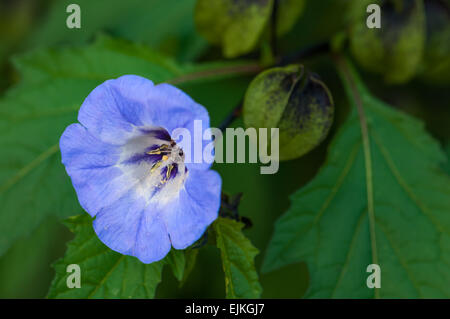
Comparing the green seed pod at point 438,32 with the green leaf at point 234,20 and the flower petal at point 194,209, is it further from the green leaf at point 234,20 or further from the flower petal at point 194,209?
the flower petal at point 194,209

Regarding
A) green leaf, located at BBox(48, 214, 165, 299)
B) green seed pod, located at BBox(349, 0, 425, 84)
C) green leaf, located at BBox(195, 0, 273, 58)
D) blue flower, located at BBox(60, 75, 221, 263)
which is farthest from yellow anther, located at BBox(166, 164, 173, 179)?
green seed pod, located at BBox(349, 0, 425, 84)

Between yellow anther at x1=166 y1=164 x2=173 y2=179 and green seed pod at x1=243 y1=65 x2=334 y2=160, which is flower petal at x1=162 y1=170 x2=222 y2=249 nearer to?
yellow anther at x1=166 y1=164 x2=173 y2=179

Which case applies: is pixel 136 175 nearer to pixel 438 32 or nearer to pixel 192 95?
pixel 192 95

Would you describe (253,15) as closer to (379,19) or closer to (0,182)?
(379,19)

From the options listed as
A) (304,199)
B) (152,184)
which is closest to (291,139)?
(304,199)

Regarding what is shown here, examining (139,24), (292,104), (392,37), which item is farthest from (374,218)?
(139,24)
